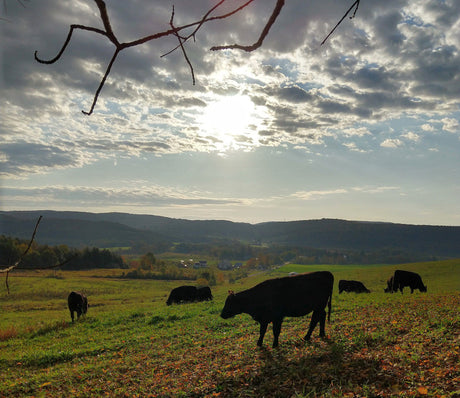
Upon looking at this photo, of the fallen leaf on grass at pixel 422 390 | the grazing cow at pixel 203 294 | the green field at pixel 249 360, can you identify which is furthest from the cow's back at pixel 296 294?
the grazing cow at pixel 203 294

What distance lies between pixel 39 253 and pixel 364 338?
100 metres

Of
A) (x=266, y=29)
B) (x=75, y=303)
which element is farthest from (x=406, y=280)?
(x=266, y=29)

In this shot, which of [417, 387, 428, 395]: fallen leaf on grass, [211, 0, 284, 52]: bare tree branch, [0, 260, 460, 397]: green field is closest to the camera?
[211, 0, 284, 52]: bare tree branch

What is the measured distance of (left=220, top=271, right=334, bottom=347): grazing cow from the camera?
31.5ft

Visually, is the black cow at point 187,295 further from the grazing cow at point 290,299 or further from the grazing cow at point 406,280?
the grazing cow at point 290,299

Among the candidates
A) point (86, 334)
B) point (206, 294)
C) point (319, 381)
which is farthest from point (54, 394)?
point (206, 294)


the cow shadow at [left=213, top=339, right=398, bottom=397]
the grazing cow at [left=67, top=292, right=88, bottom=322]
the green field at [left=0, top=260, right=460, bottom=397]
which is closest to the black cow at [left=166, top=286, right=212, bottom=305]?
the grazing cow at [left=67, top=292, right=88, bottom=322]

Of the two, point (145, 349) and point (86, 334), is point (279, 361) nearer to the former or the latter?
point (145, 349)

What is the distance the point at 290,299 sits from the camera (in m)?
9.61

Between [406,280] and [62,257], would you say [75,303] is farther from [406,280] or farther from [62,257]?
[62,257]

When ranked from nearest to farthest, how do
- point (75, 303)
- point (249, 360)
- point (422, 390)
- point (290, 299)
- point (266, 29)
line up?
point (266, 29) < point (422, 390) < point (249, 360) < point (290, 299) < point (75, 303)

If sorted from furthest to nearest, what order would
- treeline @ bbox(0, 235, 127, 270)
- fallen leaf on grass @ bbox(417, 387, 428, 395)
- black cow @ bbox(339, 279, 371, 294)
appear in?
1. treeline @ bbox(0, 235, 127, 270)
2. black cow @ bbox(339, 279, 371, 294)
3. fallen leaf on grass @ bbox(417, 387, 428, 395)

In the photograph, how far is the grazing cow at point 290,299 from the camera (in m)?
9.60

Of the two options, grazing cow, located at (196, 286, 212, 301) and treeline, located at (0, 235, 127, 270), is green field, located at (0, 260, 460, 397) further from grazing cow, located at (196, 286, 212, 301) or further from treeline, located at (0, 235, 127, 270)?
treeline, located at (0, 235, 127, 270)
